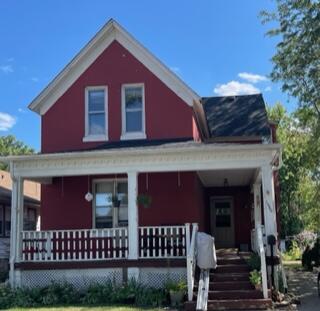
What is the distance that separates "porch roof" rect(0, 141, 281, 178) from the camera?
47.7ft

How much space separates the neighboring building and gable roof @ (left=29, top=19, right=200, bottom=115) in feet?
24.3

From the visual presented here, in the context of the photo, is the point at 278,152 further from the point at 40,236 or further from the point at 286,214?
the point at 286,214

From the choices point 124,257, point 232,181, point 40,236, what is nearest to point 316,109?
point 232,181

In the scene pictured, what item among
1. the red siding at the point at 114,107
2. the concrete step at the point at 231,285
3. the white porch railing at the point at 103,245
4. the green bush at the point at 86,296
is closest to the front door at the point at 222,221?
the red siding at the point at 114,107

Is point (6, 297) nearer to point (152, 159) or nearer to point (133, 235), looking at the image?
point (133, 235)

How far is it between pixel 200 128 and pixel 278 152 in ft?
20.6

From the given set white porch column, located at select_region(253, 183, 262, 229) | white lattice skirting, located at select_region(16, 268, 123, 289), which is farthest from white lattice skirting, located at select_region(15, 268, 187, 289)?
white porch column, located at select_region(253, 183, 262, 229)

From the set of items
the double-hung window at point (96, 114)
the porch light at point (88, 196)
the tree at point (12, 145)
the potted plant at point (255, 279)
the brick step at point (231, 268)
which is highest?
the tree at point (12, 145)

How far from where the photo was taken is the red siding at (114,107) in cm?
1775

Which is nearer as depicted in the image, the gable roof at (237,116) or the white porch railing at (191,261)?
the white porch railing at (191,261)

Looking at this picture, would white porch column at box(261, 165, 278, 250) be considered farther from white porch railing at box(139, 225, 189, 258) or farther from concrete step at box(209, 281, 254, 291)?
white porch railing at box(139, 225, 189, 258)

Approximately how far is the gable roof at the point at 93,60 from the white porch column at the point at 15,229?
4.04 meters

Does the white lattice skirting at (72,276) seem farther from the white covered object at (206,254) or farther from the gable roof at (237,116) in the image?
the gable roof at (237,116)

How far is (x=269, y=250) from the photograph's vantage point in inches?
563
